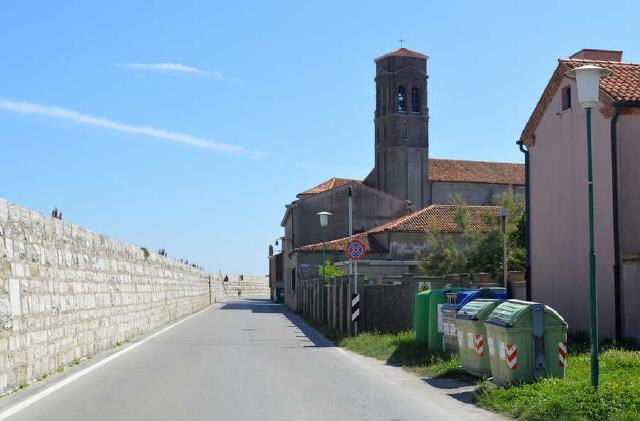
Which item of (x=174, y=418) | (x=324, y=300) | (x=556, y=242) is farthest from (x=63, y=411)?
(x=324, y=300)

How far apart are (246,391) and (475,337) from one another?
11.8 ft

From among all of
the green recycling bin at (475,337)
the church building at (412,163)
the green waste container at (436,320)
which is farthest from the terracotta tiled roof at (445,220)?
the green recycling bin at (475,337)

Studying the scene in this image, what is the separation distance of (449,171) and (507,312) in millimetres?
66890

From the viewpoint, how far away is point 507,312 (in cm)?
1134

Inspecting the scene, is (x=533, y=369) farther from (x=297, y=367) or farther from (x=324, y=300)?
(x=324, y=300)

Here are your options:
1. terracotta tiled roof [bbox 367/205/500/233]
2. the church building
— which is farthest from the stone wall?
the church building

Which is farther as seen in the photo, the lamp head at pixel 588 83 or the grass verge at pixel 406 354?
the grass verge at pixel 406 354

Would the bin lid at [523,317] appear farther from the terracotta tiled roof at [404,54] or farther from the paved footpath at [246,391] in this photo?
the terracotta tiled roof at [404,54]

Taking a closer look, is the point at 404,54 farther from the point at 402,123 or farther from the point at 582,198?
the point at 582,198

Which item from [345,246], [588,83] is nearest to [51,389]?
[588,83]

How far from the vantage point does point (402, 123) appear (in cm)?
7794

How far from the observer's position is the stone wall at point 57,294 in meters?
11.1

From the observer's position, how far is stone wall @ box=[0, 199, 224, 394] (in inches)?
436

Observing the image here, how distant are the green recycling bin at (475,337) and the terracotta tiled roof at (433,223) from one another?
35.7 m
